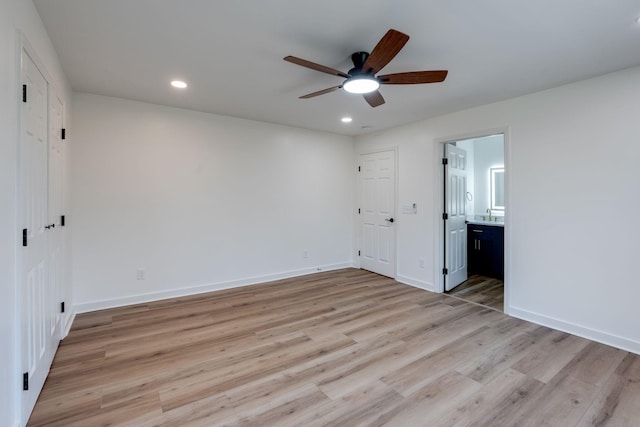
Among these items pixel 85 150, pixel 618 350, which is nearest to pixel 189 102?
pixel 85 150

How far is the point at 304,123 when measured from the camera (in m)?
4.71

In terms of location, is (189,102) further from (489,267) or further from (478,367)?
(489,267)

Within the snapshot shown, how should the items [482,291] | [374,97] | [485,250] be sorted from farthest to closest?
[485,250] → [482,291] → [374,97]

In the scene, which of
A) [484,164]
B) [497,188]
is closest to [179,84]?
[484,164]

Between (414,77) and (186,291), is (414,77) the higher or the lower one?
the higher one

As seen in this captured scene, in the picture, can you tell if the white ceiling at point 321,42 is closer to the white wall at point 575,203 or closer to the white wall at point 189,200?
the white wall at point 575,203

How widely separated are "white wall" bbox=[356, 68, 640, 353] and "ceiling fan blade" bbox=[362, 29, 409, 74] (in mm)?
2168

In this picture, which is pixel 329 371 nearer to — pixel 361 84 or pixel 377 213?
pixel 361 84

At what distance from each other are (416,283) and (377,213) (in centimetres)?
135

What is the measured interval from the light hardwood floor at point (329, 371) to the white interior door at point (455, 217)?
0.94 metres

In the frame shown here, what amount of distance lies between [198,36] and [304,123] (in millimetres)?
2597

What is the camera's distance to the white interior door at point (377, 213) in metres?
4.99

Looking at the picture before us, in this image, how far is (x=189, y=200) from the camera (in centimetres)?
405

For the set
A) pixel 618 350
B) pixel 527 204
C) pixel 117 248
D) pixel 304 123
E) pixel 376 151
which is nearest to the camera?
pixel 618 350
